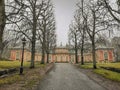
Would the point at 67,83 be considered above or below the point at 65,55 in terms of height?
below

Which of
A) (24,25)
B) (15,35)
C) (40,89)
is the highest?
(24,25)

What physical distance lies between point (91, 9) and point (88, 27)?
115 inches

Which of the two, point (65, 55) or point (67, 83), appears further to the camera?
point (65, 55)

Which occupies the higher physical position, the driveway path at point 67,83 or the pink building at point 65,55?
the pink building at point 65,55

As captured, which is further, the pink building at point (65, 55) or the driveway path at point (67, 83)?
the pink building at point (65, 55)

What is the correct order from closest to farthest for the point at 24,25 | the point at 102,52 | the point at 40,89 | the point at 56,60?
1. the point at 40,89
2. the point at 24,25
3. the point at 102,52
4. the point at 56,60

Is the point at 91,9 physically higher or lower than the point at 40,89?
higher

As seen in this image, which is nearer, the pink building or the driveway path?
the driveway path

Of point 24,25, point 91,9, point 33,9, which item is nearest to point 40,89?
point 24,25

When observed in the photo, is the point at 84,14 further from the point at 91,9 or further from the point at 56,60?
the point at 56,60

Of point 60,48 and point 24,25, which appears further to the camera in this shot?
point 60,48

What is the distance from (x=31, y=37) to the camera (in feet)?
75.2

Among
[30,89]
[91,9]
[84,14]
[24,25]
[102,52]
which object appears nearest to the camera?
[30,89]

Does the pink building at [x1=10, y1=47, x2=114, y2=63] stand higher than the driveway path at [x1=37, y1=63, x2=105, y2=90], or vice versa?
the pink building at [x1=10, y1=47, x2=114, y2=63]
